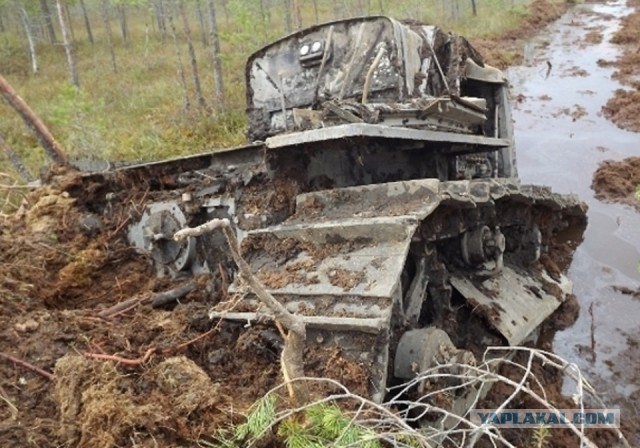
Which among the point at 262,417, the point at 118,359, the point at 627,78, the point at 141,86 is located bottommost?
the point at 627,78

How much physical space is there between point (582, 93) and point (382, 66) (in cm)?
1110

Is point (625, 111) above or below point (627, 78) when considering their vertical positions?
below

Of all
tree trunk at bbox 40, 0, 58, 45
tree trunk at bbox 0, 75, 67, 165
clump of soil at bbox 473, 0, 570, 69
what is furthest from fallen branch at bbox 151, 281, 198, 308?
tree trunk at bbox 40, 0, 58, 45

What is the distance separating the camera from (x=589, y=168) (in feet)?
34.5

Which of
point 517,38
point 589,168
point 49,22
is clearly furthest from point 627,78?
point 49,22

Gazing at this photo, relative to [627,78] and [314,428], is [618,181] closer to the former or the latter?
[627,78]

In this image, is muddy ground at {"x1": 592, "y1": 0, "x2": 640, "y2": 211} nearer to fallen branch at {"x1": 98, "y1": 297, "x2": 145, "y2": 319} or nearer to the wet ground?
the wet ground

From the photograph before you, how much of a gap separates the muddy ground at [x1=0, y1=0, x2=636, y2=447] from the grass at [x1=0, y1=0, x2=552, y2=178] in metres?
7.87

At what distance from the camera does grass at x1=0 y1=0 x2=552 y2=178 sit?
14023mm

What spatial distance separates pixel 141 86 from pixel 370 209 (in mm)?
20143

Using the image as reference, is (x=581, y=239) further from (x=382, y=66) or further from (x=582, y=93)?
(x=582, y=93)

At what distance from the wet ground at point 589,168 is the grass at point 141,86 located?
5.97m

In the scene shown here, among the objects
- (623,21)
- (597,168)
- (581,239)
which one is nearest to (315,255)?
(581,239)

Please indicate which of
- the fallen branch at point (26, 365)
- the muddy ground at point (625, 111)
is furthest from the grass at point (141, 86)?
the fallen branch at point (26, 365)
